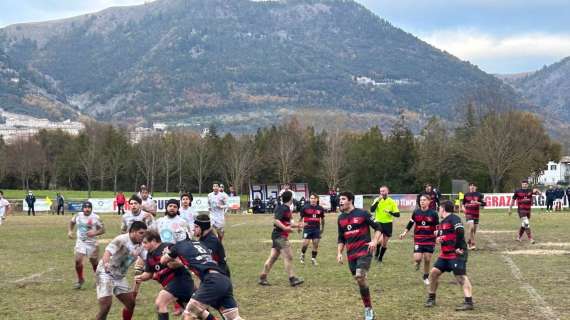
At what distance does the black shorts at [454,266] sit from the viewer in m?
12.4

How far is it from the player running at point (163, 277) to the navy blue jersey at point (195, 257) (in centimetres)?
64

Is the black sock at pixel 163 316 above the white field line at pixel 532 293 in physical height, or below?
above

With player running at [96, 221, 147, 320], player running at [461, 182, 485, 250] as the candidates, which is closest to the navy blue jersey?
player running at [96, 221, 147, 320]

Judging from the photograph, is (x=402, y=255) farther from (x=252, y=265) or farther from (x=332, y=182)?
(x=332, y=182)

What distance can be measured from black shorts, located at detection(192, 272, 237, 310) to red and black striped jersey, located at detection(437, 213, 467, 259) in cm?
516

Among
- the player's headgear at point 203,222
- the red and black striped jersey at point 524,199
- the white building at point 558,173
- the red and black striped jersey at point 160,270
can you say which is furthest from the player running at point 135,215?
the white building at point 558,173

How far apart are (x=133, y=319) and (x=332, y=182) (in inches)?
2920

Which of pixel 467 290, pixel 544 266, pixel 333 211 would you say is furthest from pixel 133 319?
pixel 333 211

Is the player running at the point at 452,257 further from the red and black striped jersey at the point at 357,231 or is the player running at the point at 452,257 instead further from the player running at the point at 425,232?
the player running at the point at 425,232

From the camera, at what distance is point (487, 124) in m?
76.7

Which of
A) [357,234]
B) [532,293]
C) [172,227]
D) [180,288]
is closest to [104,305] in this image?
[180,288]

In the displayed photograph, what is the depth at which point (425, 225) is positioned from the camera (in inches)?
601

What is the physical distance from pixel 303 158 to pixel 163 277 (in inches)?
3272

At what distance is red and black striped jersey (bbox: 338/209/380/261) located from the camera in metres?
11.9
